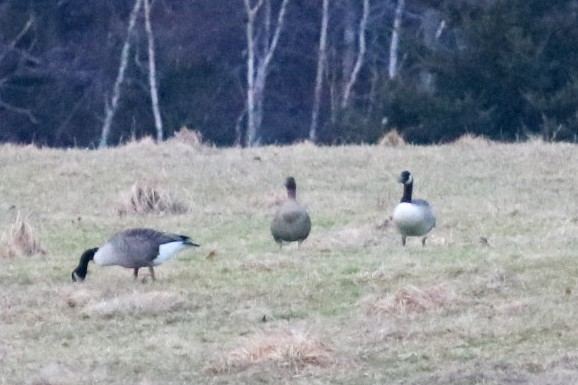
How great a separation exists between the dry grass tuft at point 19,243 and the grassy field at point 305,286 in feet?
0.18

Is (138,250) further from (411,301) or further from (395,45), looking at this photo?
(395,45)

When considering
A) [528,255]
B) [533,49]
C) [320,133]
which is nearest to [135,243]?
[528,255]

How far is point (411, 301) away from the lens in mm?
10992

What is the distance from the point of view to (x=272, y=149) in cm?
2125

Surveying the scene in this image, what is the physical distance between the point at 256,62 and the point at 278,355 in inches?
1229

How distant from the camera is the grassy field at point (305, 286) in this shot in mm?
9672

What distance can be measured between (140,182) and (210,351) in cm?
724

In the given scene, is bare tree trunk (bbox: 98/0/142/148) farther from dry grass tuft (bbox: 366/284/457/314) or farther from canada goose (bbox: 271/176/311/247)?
dry grass tuft (bbox: 366/284/457/314)

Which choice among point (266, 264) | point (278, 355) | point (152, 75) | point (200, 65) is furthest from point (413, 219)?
point (200, 65)

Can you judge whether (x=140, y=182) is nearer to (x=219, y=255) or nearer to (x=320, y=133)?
(x=219, y=255)

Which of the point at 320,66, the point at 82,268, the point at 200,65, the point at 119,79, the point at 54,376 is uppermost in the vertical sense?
the point at 320,66

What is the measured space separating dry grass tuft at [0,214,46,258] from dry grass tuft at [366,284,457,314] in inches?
164

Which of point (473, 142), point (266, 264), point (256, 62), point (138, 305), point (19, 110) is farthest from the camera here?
point (256, 62)

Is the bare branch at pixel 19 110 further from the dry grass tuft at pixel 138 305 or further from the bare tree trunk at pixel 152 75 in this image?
the dry grass tuft at pixel 138 305
